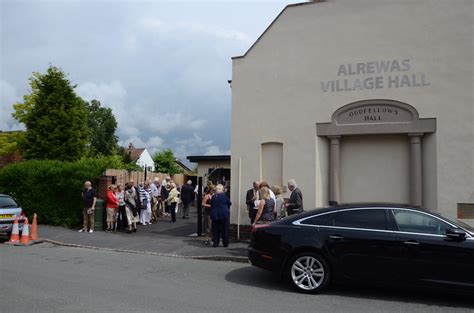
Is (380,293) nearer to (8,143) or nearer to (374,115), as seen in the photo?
(374,115)

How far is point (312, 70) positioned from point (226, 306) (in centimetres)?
774

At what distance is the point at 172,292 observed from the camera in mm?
7082

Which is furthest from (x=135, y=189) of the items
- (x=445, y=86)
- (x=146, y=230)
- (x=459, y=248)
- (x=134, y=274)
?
(x=459, y=248)

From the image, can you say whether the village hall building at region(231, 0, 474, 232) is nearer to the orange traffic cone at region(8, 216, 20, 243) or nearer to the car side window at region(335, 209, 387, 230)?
the car side window at region(335, 209, 387, 230)

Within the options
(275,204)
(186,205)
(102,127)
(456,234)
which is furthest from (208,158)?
(102,127)

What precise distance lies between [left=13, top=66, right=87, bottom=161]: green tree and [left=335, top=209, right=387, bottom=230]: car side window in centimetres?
2231

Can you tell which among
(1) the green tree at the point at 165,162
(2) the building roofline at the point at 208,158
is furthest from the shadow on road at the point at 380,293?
(1) the green tree at the point at 165,162

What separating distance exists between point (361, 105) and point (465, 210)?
3648 millimetres

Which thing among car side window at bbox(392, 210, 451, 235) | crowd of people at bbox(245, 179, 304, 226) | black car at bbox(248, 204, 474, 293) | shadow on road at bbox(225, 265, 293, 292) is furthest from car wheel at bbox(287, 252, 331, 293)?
crowd of people at bbox(245, 179, 304, 226)

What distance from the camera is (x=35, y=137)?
84.8 ft

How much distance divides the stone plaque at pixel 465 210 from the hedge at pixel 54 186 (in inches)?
459

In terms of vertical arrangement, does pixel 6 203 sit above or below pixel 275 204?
below

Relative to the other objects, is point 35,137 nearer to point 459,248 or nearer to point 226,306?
point 226,306

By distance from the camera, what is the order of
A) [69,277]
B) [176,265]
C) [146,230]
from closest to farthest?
[69,277]
[176,265]
[146,230]
